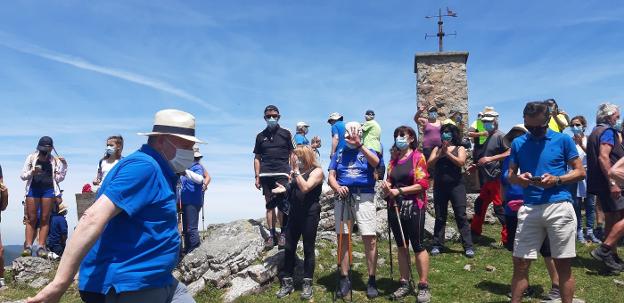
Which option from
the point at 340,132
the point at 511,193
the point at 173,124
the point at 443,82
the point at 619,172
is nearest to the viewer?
the point at 173,124

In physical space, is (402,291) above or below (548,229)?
below

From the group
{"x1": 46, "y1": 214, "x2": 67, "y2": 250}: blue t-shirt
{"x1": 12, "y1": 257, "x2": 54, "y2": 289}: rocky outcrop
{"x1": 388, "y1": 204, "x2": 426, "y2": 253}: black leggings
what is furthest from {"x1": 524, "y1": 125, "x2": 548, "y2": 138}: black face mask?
{"x1": 46, "y1": 214, "x2": 67, "y2": 250}: blue t-shirt

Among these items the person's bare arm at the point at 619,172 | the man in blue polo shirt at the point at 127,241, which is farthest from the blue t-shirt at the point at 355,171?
the man in blue polo shirt at the point at 127,241

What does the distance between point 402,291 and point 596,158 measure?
3.71 meters

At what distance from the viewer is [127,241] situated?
293cm

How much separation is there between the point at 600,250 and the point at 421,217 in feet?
9.52

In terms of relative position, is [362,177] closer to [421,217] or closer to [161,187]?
[421,217]

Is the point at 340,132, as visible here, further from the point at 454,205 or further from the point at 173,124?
the point at 173,124

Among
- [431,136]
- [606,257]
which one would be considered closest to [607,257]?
[606,257]

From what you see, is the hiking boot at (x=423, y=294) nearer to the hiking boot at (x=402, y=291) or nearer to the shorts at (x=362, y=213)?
the hiking boot at (x=402, y=291)

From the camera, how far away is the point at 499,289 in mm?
6777

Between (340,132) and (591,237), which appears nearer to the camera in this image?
(340,132)

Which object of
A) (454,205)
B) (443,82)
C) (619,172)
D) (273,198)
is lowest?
(454,205)

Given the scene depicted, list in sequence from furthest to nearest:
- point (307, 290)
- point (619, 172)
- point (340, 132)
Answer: point (340, 132) → point (307, 290) → point (619, 172)
